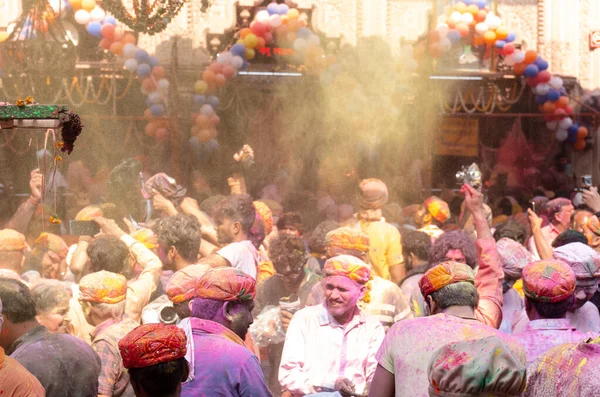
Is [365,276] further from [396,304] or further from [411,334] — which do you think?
[411,334]

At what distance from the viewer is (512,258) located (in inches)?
219

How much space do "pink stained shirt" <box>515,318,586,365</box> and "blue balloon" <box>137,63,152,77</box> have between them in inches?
378

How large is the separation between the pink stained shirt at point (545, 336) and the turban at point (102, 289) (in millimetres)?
2149

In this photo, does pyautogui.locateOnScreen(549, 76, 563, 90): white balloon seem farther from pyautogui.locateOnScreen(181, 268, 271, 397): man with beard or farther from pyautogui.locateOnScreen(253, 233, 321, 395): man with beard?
pyautogui.locateOnScreen(181, 268, 271, 397): man with beard

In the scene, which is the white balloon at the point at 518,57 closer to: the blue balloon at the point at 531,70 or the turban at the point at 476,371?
the blue balloon at the point at 531,70

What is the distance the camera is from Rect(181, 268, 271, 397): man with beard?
3.61 m

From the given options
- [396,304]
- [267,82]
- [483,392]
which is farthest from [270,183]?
[483,392]

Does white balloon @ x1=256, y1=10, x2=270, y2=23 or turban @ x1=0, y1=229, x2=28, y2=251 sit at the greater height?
white balloon @ x1=256, y1=10, x2=270, y2=23

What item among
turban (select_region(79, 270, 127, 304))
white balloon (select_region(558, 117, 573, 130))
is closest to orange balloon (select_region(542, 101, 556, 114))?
white balloon (select_region(558, 117, 573, 130))

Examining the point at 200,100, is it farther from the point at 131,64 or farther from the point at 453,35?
the point at 453,35

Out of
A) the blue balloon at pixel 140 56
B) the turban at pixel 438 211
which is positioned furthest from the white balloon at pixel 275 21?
the turban at pixel 438 211

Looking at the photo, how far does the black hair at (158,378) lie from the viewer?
3195mm

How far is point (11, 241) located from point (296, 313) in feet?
8.83

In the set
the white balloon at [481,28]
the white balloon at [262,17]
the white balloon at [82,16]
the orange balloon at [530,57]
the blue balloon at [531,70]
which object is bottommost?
the blue balloon at [531,70]
